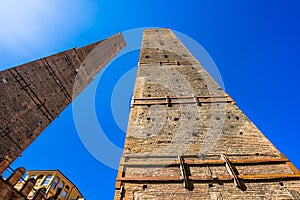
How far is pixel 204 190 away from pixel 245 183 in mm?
773

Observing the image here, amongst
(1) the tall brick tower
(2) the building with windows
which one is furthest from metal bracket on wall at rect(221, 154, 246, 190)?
(2) the building with windows

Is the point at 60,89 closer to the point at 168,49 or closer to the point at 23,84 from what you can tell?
the point at 23,84

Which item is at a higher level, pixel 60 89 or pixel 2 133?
pixel 60 89

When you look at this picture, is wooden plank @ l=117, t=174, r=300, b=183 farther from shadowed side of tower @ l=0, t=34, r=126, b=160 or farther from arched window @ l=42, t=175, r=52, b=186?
arched window @ l=42, t=175, r=52, b=186

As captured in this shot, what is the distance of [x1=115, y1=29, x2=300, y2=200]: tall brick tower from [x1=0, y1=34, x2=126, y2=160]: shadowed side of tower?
363 inches

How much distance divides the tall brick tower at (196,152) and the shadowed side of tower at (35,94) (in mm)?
9216

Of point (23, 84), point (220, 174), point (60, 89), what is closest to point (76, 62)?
point (60, 89)

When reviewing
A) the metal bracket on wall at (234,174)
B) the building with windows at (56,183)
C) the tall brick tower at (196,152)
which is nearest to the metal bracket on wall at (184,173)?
the tall brick tower at (196,152)

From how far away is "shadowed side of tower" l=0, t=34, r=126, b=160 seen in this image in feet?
41.0

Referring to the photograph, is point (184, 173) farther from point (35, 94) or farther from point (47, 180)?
point (47, 180)

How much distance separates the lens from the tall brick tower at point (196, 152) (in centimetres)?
349

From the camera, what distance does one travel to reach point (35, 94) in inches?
595

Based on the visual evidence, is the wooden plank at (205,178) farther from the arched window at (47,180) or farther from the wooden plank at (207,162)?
the arched window at (47,180)

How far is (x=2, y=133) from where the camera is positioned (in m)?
11.9
